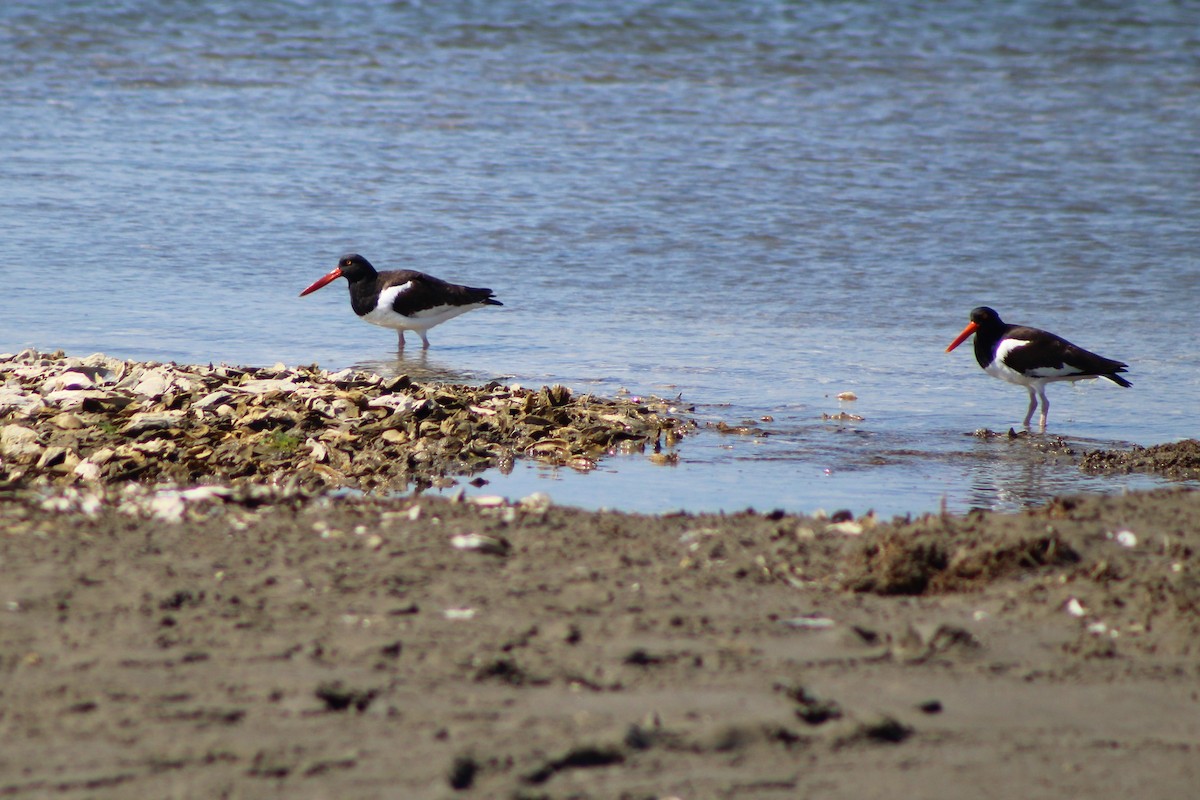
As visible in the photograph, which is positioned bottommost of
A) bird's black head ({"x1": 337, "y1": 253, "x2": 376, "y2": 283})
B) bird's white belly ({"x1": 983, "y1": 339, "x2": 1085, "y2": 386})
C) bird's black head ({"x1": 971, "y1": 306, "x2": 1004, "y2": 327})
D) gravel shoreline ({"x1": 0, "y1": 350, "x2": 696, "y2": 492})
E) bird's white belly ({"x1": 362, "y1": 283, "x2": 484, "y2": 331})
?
gravel shoreline ({"x1": 0, "y1": 350, "x2": 696, "y2": 492})

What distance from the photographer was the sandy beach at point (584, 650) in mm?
3395

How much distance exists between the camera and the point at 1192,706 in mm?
3842

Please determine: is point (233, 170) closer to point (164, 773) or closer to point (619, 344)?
point (619, 344)

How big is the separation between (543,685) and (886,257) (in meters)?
9.60

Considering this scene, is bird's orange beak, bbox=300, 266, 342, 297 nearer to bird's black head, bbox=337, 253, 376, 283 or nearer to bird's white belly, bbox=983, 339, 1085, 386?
bird's black head, bbox=337, 253, 376, 283

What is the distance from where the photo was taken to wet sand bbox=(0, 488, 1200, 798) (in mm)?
3395

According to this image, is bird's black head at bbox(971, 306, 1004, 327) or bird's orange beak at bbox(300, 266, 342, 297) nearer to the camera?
bird's black head at bbox(971, 306, 1004, 327)

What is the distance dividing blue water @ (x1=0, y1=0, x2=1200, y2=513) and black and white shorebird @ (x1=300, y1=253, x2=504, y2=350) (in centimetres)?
31

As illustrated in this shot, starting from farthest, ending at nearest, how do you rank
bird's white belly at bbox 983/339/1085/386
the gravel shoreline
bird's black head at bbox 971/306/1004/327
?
1. bird's black head at bbox 971/306/1004/327
2. bird's white belly at bbox 983/339/1085/386
3. the gravel shoreline

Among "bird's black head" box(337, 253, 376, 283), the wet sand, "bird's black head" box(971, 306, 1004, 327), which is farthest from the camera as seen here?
"bird's black head" box(337, 253, 376, 283)

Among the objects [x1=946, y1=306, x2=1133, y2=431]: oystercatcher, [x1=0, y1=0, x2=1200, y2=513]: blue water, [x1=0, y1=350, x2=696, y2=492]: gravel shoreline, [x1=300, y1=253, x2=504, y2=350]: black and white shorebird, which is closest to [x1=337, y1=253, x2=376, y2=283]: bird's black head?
[x1=300, y1=253, x2=504, y2=350]: black and white shorebird

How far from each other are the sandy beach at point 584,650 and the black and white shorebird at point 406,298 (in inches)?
195

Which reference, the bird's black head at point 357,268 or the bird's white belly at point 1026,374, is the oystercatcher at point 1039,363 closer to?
the bird's white belly at point 1026,374

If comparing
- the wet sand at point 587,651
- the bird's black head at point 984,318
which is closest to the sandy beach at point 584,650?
the wet sand at point 587,651
